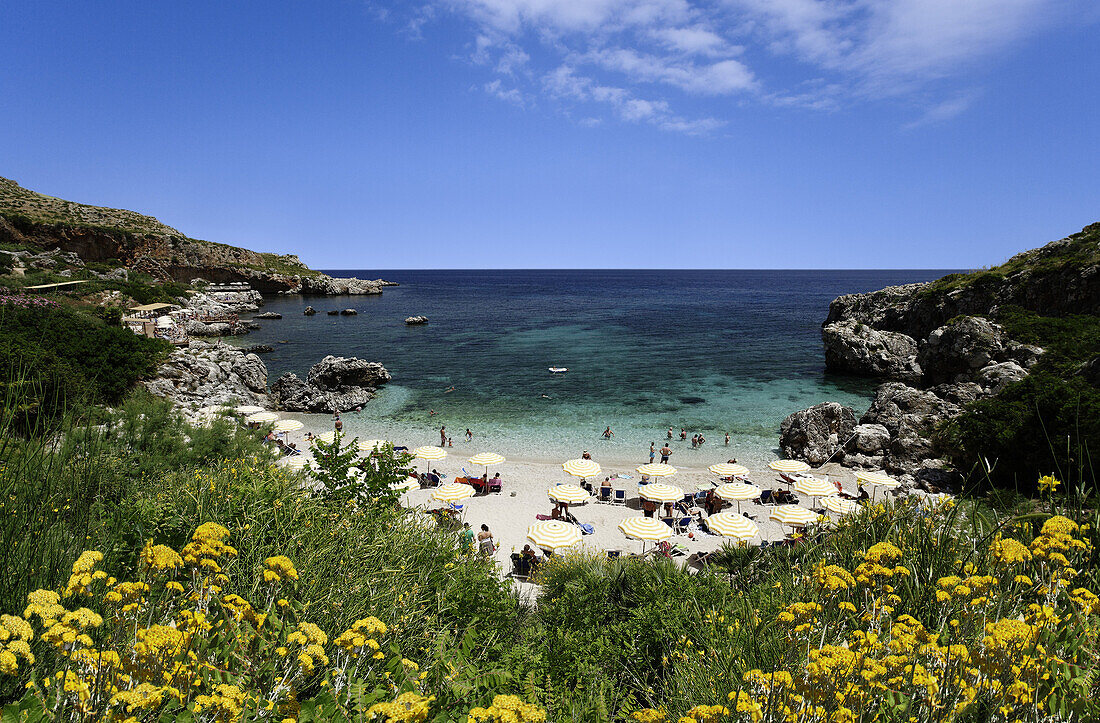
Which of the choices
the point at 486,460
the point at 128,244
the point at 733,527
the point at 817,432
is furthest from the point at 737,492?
the point at 128,244

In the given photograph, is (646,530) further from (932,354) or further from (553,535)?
(932,354)

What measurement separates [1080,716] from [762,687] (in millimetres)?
1727

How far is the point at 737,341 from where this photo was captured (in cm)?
5978

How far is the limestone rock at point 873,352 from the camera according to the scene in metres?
40.0

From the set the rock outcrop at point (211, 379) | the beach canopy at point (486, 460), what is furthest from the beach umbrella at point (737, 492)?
the rock outcrop at point (211, 379)

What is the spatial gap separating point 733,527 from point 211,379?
104 ft

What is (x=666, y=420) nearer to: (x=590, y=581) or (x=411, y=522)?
(x=590, y=581)

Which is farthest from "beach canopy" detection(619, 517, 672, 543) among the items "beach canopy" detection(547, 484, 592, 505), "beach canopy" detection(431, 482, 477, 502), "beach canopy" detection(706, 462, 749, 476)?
"beach canopy" detection(706, 462, 749, 476)

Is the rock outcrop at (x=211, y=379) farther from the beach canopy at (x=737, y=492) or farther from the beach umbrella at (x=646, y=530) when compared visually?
the beach canopy at (x=737, y=492)

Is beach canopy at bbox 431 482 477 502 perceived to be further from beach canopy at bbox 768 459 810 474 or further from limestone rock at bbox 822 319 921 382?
limestone rock at bbox 822 319 921 382

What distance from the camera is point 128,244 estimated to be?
78125mm

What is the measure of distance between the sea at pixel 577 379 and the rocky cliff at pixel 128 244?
79.6ft

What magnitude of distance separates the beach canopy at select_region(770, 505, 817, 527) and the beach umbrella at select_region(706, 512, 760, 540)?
1171 millimetres

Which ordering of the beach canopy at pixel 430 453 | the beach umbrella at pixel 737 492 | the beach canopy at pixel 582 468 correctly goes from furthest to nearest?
the beach canopy at pixel 430 453 < the beach canopy at pixel 582 468 < the beach umbrella at pixel 737 492
